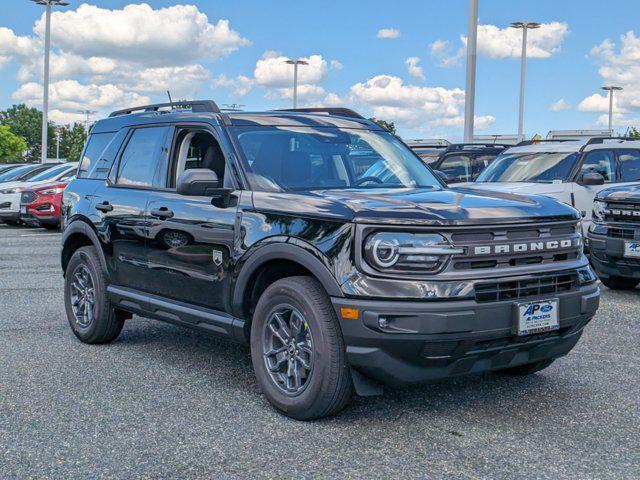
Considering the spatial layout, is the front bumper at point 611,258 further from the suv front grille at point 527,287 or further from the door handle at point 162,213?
the door handle at point 162,213

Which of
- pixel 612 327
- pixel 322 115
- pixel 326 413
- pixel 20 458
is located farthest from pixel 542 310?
pixel 612 327

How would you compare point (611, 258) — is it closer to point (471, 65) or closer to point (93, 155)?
point (93, 155)

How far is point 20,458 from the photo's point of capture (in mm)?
4176

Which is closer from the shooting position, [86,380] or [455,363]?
[455,363]

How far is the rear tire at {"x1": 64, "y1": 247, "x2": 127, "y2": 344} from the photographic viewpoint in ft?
21.9

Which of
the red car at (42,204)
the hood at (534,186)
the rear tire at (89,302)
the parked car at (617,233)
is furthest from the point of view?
the red car at (42,204)

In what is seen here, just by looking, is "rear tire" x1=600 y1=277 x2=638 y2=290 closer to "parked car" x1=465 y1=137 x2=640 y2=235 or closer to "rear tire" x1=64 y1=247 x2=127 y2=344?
"parked car" x1=465 y1=137 x2=640 y2=235

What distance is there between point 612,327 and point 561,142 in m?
5.76

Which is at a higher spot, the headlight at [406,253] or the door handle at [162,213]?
the door handle at [162,213]

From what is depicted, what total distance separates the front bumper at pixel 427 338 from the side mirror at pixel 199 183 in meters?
1.30

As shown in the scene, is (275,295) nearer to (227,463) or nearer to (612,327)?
(227,463)

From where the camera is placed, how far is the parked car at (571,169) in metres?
11.8

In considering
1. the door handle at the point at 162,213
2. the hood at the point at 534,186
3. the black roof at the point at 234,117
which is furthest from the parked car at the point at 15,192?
the door handle at the point at 162,213

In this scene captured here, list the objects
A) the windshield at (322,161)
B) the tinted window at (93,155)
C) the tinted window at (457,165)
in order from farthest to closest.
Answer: the tinted window at (457,165) → the tinted window at (93,155) → the windshield at (322,161)
